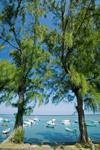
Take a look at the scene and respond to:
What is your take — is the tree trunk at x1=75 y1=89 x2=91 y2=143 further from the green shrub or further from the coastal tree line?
the green shrub

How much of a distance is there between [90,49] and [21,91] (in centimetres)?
417

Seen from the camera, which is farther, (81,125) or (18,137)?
(81,125)

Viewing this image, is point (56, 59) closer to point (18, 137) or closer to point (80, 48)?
point (80, 48)

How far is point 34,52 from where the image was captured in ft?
17.9

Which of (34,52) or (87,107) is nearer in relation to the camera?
(87,107)

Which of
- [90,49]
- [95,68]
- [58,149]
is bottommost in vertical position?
[58,149]

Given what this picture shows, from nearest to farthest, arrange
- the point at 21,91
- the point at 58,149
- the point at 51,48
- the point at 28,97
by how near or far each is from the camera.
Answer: the point at 58,149 → the point at 28,97 → the point at 21,91 → the point at 51,48

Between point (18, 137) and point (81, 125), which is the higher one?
point (81, 125)

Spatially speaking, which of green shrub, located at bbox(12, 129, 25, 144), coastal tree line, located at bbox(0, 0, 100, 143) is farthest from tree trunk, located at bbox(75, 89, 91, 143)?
green shrub, located at bbox(12, 129, 25, 144)

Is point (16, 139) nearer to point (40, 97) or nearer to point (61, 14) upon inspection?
point (40, 97)

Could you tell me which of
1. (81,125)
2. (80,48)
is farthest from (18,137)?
(80,48)

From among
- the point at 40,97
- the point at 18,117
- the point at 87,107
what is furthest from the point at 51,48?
the point at 18,117

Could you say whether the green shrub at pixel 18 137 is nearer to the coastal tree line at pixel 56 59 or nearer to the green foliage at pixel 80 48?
the coastal tree line at pixel 56 59

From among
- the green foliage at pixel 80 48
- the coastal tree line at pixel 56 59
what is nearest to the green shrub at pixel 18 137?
the coastal tree line at pixel 56 59
